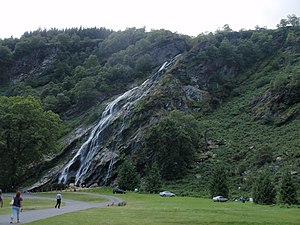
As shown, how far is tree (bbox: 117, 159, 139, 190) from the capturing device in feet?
207

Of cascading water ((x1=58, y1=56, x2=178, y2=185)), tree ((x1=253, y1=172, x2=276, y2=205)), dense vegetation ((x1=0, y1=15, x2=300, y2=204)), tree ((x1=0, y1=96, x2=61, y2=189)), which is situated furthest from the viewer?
cascading water ((x1=58, y1=56, x2=178, y2=185))

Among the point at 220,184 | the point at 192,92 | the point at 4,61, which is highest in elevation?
the point at 4,61

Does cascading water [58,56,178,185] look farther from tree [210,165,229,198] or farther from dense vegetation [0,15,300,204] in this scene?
tree [210,165,229,198]

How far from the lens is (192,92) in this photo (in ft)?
335

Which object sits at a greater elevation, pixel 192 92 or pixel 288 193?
pixel 192 92

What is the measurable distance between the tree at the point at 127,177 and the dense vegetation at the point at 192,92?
88.4 inches

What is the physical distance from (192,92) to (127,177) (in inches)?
1758

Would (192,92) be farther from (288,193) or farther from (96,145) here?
(288,193)

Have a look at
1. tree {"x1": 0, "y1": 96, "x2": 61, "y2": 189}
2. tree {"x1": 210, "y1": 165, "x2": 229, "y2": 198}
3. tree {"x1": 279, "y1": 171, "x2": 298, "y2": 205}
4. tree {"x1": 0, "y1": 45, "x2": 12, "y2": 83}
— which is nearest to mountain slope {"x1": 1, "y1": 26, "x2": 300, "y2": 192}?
tree {"x1": 0, "y1": 45, "x2": 12, "y2": 83}

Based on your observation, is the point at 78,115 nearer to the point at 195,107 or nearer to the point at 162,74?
the point at 162,74

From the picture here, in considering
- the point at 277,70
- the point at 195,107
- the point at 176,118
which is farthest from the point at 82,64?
the point at 176,118

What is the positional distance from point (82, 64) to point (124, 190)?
307 feet

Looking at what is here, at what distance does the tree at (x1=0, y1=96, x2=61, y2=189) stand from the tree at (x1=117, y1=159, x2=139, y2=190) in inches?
661

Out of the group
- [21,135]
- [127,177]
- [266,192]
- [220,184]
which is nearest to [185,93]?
[127,177]
